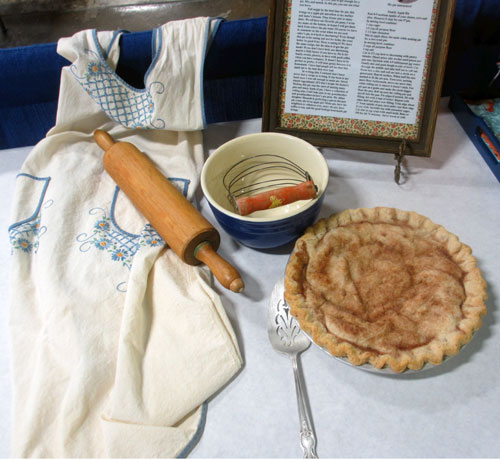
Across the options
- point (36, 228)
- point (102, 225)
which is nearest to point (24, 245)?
point (36, 228)

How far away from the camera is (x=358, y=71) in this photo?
0.88 meters

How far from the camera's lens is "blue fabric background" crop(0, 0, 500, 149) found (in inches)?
37.9

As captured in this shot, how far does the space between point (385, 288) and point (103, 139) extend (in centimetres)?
67

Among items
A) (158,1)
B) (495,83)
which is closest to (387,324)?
(495,83)

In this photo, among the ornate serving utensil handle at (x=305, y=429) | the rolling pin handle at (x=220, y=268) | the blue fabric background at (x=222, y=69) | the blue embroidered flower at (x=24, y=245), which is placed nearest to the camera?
the ornate serving utensil handle at (x=305, y=429)

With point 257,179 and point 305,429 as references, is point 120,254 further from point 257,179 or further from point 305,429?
point 305,429

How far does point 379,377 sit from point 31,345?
57cm

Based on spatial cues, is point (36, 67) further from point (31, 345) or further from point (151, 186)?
point (31, 345)

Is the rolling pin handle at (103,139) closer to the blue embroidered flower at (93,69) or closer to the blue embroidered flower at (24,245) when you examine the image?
the blue embroidered flower at (93,69)

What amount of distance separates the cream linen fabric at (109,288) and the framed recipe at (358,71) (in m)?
0.18

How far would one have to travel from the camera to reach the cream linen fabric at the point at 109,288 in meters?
0.66

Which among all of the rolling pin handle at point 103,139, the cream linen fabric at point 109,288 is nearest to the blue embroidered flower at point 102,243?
the cream linen fabric at point 109,288

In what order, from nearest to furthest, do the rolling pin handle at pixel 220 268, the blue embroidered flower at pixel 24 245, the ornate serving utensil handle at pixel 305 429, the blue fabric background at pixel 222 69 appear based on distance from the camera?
the ornate serving utensil handle at pixel 305 429 < the rolling pin handle at pixel 220 268 < the blue embroidered flower at pixel 24 245 < the blue fabric background at pixel 222 69

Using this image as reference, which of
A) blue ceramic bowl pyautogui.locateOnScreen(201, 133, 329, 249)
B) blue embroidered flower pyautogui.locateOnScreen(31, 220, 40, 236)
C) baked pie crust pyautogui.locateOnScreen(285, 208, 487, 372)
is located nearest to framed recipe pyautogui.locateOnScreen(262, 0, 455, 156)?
blue ceramic bowl pyautogui.locateOnScreen(201, 133, 329, 249)
